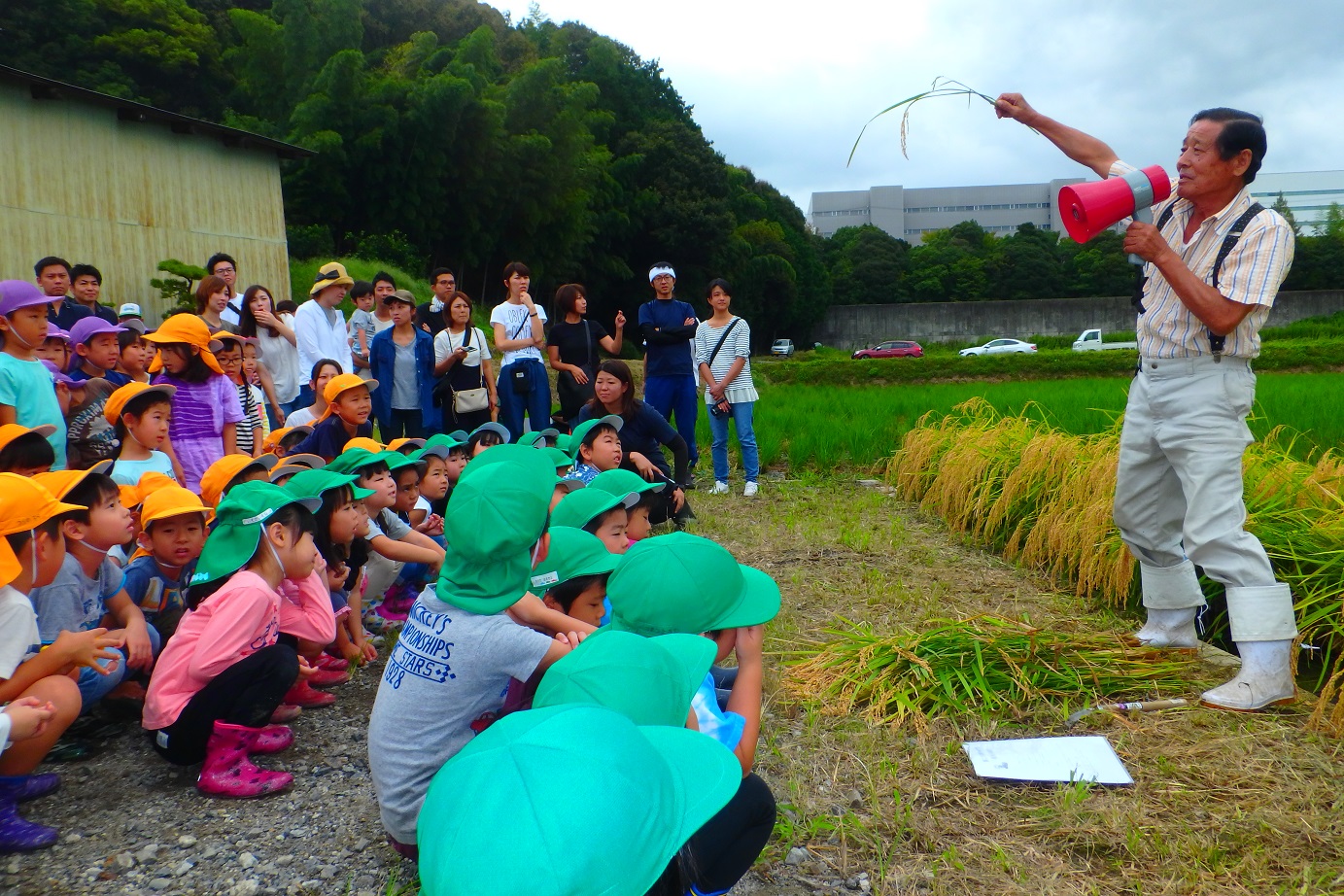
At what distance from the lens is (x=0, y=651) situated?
2209 millimetres

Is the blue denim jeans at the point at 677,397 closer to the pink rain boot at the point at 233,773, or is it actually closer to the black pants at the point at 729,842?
the pink rain boot at the point at 233,773

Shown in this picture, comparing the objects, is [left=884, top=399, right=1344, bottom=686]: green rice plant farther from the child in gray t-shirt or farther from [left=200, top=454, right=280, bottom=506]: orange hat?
[left=200, top=454, right=280, bottom=506]: orange hat

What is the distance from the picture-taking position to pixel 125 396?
12.2ft

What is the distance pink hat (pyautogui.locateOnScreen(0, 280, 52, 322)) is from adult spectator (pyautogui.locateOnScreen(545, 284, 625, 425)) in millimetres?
3132

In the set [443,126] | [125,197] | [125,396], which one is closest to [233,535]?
[125,396]

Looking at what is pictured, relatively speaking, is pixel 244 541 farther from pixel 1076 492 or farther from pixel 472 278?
pixel 472 278

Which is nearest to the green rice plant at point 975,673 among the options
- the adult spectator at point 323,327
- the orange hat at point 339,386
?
the orange hat at point 339,386

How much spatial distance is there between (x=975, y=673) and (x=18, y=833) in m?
2.67

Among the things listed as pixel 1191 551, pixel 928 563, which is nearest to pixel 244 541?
pixel 1191 551

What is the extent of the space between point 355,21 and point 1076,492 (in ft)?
65.5

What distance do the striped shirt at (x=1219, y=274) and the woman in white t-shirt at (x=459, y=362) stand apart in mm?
4016

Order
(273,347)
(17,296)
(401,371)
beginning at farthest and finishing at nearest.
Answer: (401,371)
(273,347)
(17,296)

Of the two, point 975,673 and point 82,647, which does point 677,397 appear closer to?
point 975,673

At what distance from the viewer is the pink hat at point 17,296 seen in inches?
147
